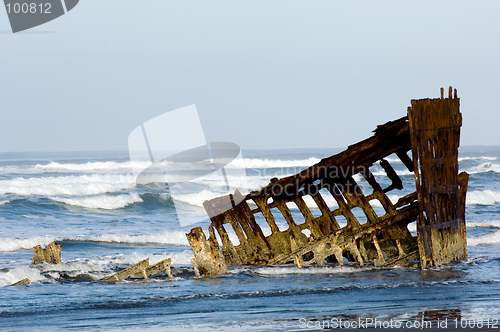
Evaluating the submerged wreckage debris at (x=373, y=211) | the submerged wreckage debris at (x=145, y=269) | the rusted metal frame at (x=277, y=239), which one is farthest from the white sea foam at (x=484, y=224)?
the submerged wreckage debris at (x=145, y=269)

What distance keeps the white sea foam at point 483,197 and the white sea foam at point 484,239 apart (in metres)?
10.2

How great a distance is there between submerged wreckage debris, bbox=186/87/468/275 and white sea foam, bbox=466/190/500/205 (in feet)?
52.0

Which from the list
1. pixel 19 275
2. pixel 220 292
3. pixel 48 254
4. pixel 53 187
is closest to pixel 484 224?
pixel 220 292

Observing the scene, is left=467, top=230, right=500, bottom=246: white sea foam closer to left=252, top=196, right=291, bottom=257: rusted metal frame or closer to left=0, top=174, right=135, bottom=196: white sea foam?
left=252, top=196, right=291, bottom=257: rusted metal frame

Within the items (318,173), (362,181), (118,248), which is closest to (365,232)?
(318,173)

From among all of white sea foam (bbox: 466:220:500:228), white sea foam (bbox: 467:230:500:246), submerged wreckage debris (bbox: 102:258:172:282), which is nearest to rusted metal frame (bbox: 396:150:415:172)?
submerged wreckage debris (bbox: 102:258:172:282)

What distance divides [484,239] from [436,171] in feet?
19.6

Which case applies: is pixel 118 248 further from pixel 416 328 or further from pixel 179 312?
pixel 416 328

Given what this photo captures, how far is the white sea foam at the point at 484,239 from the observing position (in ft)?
42.7

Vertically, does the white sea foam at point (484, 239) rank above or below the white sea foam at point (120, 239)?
below

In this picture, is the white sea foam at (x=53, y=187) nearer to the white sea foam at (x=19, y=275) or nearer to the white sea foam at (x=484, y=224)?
the white sea foam at (x=484, y=224)

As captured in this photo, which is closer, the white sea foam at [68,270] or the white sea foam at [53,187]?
the white sea foam at [68,270]

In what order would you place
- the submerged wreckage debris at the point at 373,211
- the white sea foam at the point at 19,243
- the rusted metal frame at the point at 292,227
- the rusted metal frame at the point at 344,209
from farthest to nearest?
the white sea foam at the point at 19,243 → the rusted metal frame at the point at 292,227 → the rusted metal frame at the point at 344,209 → the submerged wreckage debris at the point at 373,211

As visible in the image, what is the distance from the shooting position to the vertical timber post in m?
8.09
